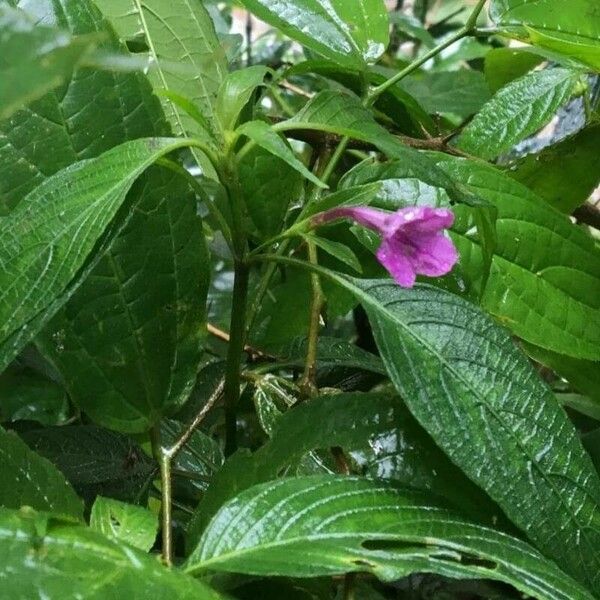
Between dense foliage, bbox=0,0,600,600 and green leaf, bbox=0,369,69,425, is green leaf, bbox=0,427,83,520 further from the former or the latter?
green leaf, bbox=0,369,69,425

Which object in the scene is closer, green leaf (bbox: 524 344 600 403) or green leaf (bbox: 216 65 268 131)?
green leaf (bbox: 216 65 268 131)

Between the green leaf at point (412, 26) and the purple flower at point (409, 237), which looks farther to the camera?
the green leaf at point (412, 26)

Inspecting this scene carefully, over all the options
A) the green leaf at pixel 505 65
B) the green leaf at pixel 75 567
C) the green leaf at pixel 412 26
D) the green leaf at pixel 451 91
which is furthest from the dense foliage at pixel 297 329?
the green leaf at pixel 412 26

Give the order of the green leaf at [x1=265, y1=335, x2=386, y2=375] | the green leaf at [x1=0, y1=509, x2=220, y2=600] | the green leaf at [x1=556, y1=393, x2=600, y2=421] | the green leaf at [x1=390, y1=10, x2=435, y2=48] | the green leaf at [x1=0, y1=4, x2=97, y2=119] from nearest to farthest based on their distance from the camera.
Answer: the green leaf at [x1=0, y1=4, x2=97, y2=119]
the green leaf at [x1=0, y1=509, x2=220, y2=600]
the green leaf at [x1=265, y1=335, x2=386, y2=375]
the green leaf at [x1=556, y1=393, x2=600, y2=421]
the green leaf at [x1=390, y1=10, x2=435, y2=48]

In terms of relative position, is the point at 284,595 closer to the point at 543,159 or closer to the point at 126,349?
the point at 126,349

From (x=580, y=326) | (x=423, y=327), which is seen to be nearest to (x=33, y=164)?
(x=423, y=327)

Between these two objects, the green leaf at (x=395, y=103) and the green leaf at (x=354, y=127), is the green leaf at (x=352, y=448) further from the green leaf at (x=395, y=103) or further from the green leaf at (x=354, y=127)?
the green leaf at (x=395, y=103)

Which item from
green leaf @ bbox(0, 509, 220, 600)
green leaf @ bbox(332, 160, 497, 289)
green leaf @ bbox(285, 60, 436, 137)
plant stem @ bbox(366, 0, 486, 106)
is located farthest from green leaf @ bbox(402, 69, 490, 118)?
green leaf @ bbox(0, 509, 220, 600)
